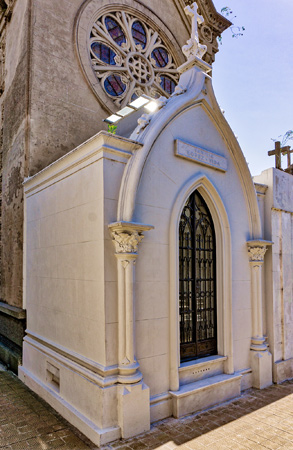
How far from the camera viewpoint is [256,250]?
7.14 m

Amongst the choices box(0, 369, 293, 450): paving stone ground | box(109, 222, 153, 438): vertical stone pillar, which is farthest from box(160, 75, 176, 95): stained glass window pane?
box(0, 369, 293, 450): paving stone ground

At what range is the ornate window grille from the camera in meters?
6.27

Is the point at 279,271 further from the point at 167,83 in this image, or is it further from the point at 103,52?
the point at 103,52

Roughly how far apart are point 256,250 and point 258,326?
5.05ft

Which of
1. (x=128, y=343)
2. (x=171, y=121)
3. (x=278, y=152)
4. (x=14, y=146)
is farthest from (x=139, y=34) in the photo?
(x=128, y=343)

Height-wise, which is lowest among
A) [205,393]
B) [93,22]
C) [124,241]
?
[205,393]

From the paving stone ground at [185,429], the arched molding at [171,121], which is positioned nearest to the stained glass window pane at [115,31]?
the arched molding at [171,121]

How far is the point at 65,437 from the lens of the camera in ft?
16.1

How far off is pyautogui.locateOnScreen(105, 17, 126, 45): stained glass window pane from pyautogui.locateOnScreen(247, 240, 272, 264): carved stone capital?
691cm

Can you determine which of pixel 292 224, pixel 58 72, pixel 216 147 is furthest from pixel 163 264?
pixel 58 72

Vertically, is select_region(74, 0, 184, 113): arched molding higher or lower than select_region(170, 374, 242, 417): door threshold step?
higher

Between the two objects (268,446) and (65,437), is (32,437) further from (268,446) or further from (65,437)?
(268,446)

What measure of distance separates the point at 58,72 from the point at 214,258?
5.61 metres

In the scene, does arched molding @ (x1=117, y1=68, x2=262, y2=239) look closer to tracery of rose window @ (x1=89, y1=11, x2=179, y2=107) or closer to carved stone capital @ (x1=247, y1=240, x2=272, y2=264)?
carved stone capital @ (x1=247, y1=240, x2=272, y2=264)
